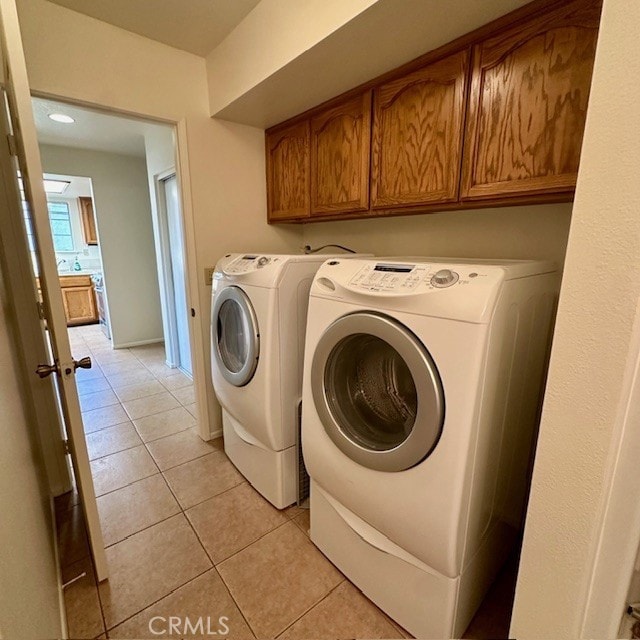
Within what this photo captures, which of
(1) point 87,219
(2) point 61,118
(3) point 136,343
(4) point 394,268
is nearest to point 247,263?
(4) point 394,268

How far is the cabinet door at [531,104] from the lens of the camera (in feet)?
3.22

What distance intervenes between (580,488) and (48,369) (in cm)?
148

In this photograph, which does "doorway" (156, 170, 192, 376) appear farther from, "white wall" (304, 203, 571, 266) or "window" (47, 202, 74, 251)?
"window" (47, 202, 74, 251)

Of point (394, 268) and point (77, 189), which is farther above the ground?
point (77, 189)

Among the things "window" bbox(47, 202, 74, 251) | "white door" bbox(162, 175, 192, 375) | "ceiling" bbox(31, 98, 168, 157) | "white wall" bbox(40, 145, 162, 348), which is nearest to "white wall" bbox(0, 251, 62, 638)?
"white door" bbox(162, 175, 192, 375)

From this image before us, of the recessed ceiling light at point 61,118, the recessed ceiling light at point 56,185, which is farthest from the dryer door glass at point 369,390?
the recessed ceiling light at point 56,185

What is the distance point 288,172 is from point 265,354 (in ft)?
3.89

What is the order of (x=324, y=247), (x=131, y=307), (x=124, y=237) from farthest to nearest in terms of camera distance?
(x=131, y=307) < (x=124, y=237) < (x=324, y=247)

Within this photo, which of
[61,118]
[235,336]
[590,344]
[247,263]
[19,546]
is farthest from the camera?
[61,118]

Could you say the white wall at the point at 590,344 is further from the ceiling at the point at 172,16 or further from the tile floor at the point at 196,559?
the ceiling at the point at 172,16

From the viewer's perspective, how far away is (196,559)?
4.61 feet

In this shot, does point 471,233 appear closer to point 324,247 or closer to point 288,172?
point 324,247

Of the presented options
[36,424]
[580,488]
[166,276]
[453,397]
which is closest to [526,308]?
[453,397]

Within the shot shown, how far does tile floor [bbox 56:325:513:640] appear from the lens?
117 centimetres
